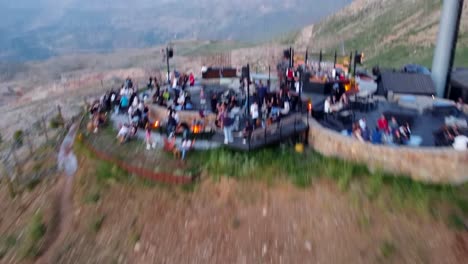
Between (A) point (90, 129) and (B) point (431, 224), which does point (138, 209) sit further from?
(B) point (431, 224)

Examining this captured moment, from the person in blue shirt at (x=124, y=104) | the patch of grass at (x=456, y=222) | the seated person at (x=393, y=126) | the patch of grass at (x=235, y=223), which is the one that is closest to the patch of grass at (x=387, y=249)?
the patch of grass at (x=456, y=222)

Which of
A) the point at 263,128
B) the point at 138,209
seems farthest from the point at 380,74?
the point at 138,209

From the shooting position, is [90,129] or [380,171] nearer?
[380,171]

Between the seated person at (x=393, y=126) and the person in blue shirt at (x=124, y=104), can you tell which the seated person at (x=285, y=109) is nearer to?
the seated person at (x=393, y=126)

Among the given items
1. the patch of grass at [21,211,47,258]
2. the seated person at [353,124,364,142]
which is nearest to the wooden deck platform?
the seated person at [353,124,364,142]

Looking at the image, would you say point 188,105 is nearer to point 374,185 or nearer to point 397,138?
point 397,138

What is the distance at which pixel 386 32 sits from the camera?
63.6 m

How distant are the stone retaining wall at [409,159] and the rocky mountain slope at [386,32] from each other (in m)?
31.6

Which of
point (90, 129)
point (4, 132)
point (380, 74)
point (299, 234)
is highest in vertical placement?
point (380, 74)

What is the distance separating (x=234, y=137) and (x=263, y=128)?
128 centimetres

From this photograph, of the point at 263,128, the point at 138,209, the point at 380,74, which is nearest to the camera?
the point at 138,209

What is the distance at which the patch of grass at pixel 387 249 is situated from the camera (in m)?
12.2

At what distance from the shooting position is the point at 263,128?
17.4 meters

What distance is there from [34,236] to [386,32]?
59.9 metres
